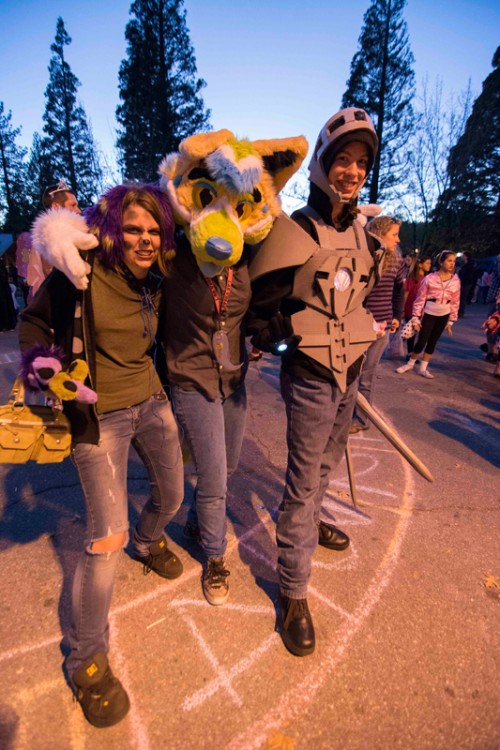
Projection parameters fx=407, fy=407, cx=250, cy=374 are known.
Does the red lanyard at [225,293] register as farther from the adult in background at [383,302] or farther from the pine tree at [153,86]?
the pine tree at [153,86]

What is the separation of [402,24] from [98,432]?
27.9 metres

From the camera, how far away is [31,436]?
5.37 feet

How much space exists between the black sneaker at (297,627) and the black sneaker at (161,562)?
666 millimetres

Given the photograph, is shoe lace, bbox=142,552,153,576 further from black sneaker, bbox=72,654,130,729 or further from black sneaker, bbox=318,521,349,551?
black sneaker, bbox=318,521,349,551

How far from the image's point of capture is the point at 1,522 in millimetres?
2826

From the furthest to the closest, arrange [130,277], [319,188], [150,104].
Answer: [150,104] < [319,188] < [130,277]

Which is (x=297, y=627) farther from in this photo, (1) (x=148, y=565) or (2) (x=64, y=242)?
(2) (x=64, y=242)

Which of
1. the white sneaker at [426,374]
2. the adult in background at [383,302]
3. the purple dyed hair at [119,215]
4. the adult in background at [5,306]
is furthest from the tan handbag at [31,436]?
the adult in background at [5,306]

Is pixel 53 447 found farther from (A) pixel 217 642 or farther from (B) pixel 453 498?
(B) pixel 453 498

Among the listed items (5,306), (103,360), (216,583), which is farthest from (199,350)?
(5,306)

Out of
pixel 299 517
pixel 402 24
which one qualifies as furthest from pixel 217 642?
pixel 402 24

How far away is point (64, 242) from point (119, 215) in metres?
0.25

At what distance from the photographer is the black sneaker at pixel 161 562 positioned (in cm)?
239

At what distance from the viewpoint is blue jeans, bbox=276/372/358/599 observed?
1.98m
